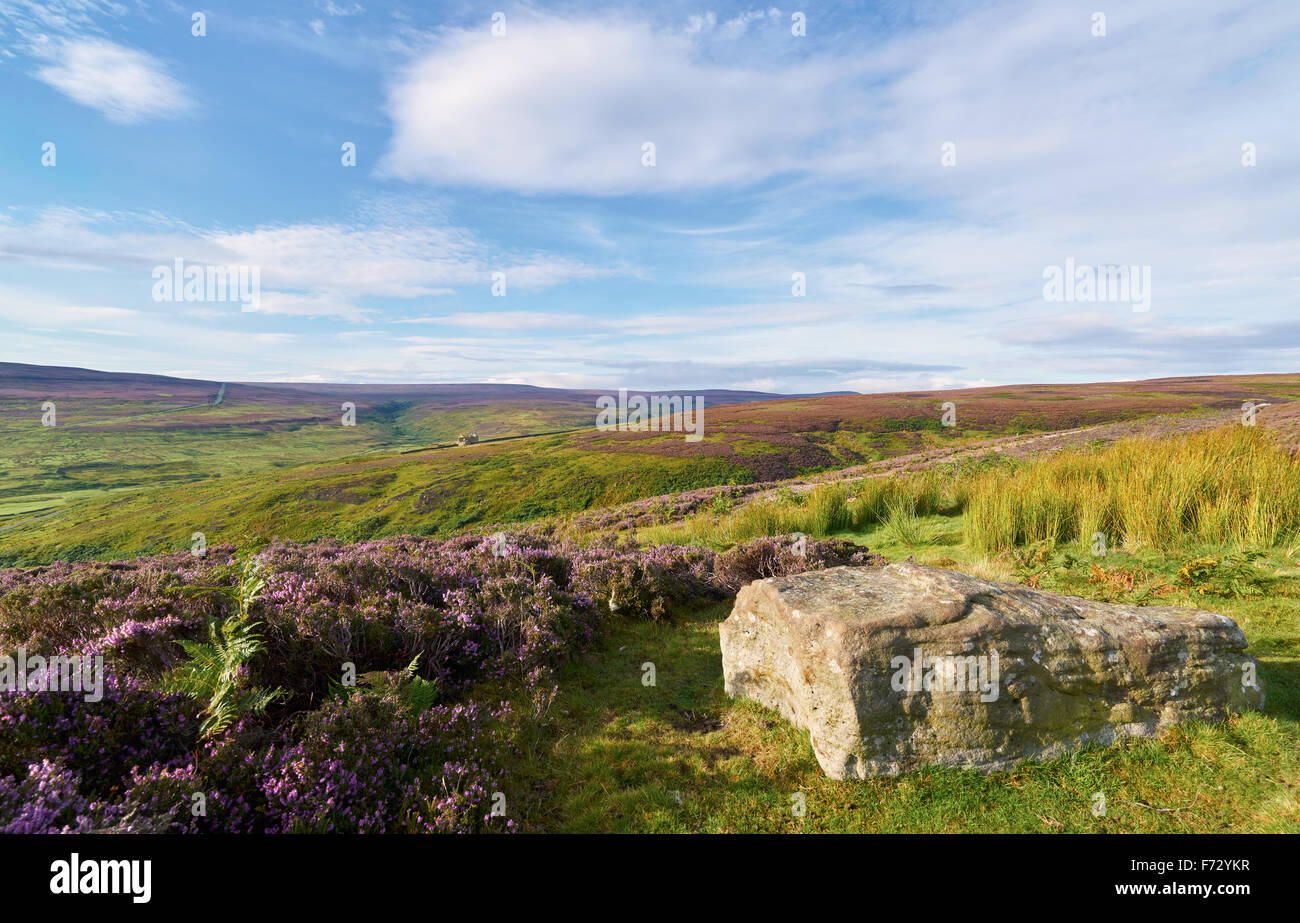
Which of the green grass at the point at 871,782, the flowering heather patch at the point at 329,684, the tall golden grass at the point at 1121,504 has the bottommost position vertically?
the green grass at the point at 871,782

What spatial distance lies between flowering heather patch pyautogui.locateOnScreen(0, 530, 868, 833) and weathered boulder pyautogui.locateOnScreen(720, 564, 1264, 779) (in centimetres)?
267

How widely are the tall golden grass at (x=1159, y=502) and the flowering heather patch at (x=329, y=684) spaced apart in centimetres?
282

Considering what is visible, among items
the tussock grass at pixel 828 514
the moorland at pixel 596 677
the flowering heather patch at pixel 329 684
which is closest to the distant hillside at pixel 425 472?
the flowering heather patch at pixel 329 684

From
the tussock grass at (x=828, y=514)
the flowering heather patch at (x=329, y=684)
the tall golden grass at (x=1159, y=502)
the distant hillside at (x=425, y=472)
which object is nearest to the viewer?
the flowering heather patch at (x=329, y=684)

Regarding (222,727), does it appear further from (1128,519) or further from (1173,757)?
(1128,519)

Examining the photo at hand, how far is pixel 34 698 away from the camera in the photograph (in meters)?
4.12

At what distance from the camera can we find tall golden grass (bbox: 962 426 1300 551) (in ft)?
26.6

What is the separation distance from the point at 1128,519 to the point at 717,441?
38.4m

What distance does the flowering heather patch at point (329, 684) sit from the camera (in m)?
3.71

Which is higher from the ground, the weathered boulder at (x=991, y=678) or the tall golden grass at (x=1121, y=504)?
the tall golden grass at (x=1121, y=504)
